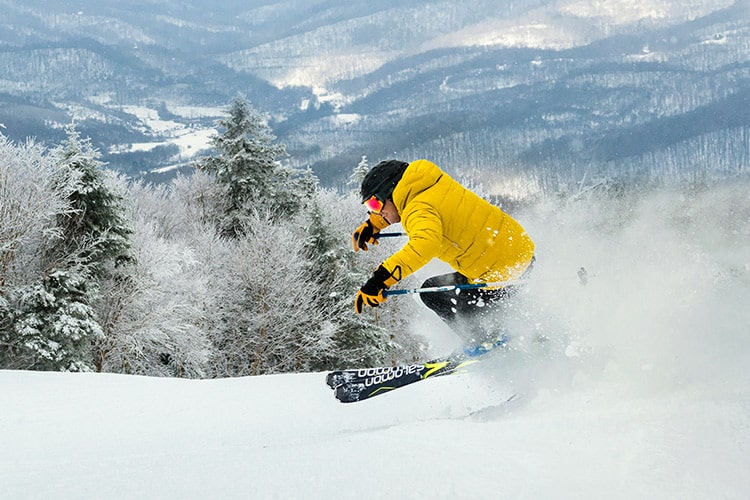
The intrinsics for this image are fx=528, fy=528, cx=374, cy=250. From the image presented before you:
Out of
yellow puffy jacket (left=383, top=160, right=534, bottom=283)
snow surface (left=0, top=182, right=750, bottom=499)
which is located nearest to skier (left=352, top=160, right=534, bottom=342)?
yellow puffy jacket (left=383, top=160, right=534, bottom=283)

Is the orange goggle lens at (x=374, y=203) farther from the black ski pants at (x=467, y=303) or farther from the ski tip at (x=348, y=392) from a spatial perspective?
the ski tip at (x=348, y=392)

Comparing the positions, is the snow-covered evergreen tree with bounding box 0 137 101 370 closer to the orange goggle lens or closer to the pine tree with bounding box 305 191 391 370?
the pine tree with bounding box 305 191 391 370

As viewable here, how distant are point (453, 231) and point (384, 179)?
2.60ft

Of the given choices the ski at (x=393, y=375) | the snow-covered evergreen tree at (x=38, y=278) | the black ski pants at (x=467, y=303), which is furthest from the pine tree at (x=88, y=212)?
the black ski pants at (x=467, y=303)

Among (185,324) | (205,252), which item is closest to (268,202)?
(205,252)

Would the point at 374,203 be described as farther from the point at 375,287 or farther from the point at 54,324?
the point at 54,324

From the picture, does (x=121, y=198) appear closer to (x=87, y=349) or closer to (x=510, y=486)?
(x=87, y=349)

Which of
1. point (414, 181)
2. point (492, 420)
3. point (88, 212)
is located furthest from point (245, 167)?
point (492, 420)

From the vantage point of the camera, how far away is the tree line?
1708 cm

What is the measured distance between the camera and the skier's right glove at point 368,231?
559 centimetres

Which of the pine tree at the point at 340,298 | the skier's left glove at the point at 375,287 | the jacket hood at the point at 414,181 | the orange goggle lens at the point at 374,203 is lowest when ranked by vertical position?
the pine tree at the point at 340,298

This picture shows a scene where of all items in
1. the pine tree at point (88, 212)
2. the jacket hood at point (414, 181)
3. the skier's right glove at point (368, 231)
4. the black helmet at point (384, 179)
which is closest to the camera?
the jacket hood at point (414, 181)

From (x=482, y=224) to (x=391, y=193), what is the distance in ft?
2.87

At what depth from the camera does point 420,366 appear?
17.9 ft
